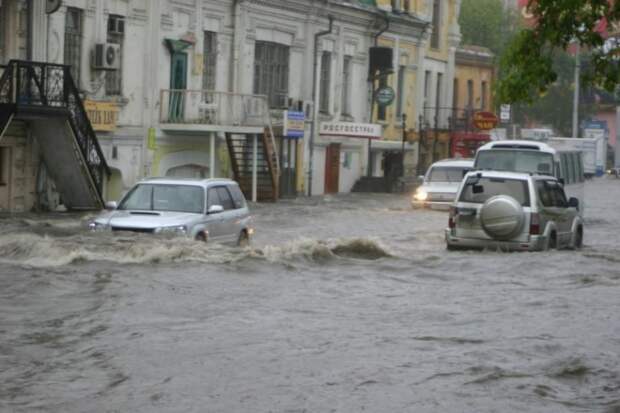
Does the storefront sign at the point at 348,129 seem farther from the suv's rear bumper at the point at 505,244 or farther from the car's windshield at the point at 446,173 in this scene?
the suv's rear bumper at the point at 505,244

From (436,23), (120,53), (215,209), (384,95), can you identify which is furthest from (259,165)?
(436,23)

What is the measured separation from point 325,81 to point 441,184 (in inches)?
382

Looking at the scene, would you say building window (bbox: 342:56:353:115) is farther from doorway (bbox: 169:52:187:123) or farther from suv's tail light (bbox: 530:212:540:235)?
suv's tail light (bbox: 530:212:540:235)

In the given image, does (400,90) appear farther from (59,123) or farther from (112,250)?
(112,250)

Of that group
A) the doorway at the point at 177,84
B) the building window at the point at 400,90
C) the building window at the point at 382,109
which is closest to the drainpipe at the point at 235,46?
the doorway at the point at 177,84

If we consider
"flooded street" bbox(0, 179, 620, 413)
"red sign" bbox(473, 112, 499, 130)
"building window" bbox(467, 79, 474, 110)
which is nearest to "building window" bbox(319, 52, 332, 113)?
"red sign" bbox(473, 112, 499, 130)

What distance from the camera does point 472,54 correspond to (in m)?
66.4

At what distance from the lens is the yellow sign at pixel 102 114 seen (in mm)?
34312

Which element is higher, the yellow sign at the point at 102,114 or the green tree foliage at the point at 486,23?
the green tree foliage at the point at 486,23

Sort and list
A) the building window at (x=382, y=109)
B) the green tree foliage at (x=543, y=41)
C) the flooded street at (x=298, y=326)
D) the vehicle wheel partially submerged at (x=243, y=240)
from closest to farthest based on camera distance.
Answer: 1. the flooded street at (x=298, y=326)
2. the green tree foliage at (x=543, y=41)
3. the vehicle wheel partially submerged at (x=243, y=240)
4. the building window at (x=382, y=109)

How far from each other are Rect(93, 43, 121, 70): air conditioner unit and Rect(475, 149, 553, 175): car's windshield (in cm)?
1003

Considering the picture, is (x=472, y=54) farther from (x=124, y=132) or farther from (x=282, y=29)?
(x=124, y=132)

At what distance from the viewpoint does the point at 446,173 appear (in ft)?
136

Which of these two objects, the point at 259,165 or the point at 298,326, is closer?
the point at 298,326
